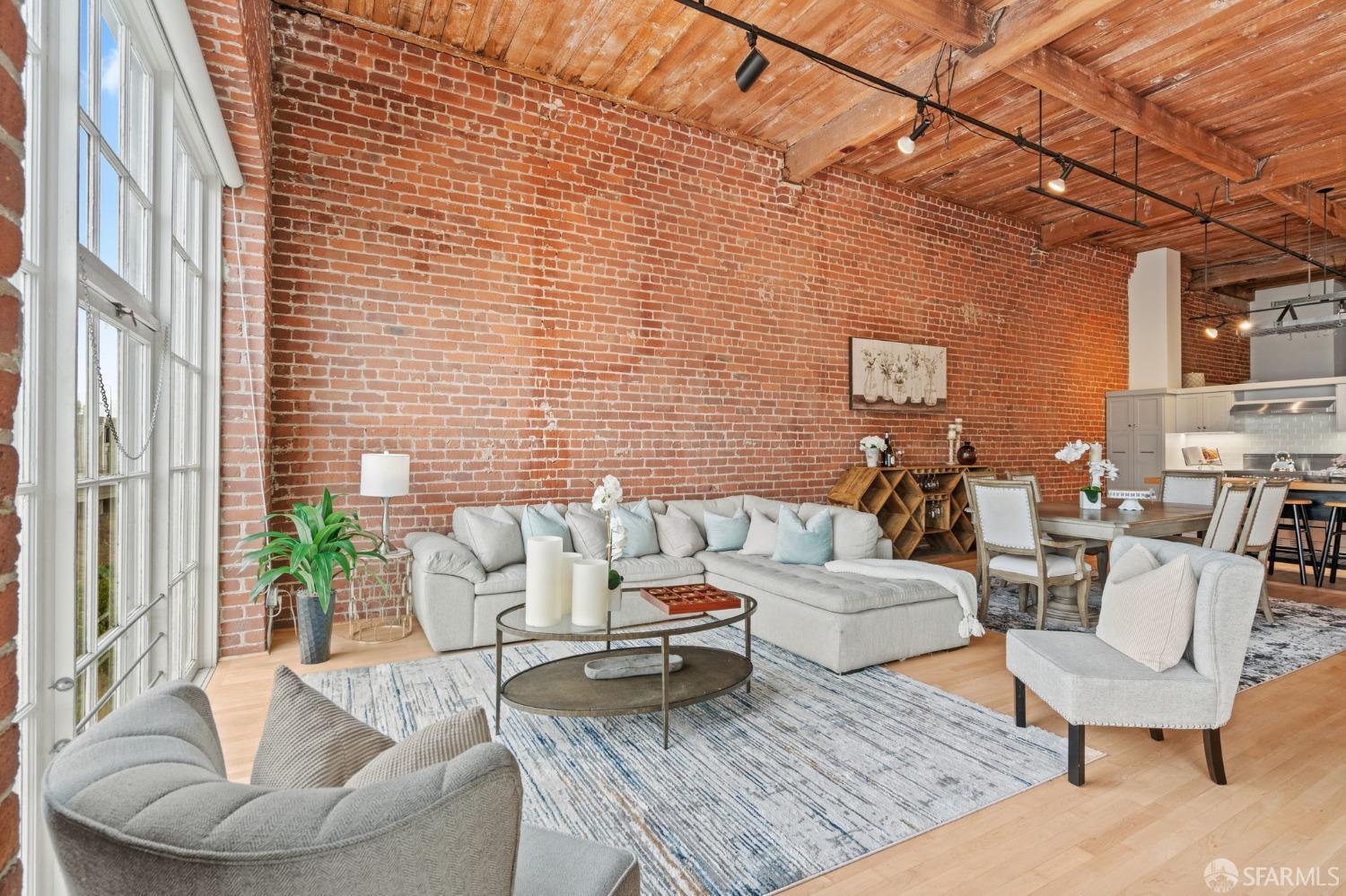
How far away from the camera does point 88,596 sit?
6.51 feet

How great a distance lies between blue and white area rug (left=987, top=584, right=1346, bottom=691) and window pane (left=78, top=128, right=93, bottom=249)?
4.37m

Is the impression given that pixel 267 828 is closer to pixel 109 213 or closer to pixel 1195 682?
pixel 109 213

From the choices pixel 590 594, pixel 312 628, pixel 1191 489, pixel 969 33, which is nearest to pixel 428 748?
pixel 590 594

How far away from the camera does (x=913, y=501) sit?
21.5 feet

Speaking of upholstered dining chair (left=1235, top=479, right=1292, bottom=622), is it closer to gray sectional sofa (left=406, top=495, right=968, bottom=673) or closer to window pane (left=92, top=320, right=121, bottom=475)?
gray sectional sofa (left=406, top=495, right=968, bottom=673)

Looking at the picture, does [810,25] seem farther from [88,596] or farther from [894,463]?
[88,596]

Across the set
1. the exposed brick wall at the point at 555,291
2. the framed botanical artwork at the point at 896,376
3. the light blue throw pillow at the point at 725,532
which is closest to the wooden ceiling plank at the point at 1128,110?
the exposed brick wall at the point at 555,291

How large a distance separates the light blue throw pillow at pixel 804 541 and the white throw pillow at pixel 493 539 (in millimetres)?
1717

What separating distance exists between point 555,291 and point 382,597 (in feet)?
8.15

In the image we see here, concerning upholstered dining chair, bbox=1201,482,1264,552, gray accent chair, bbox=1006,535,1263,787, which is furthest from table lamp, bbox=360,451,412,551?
upholstered dining chair, bbox=1201,482,1264,552

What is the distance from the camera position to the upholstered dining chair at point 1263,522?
4.59 m

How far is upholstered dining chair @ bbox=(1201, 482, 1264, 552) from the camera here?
4363mm

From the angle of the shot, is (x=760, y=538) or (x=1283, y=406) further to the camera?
(x=1283, y=406)

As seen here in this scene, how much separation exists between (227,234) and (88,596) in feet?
8.43
